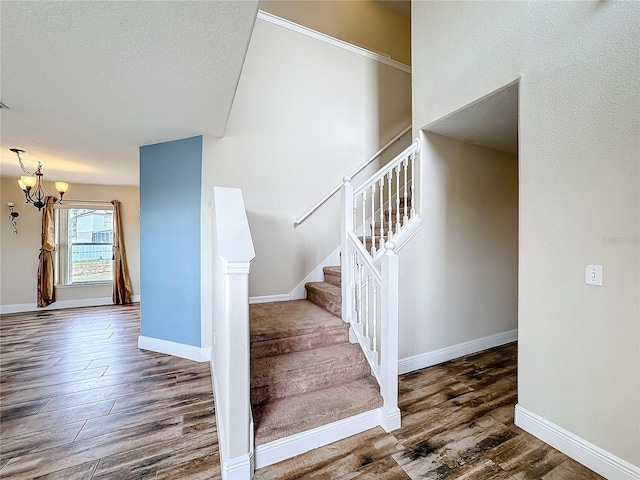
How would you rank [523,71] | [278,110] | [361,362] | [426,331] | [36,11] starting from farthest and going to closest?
[278,110]
[426,331]
[361,362]
[523,71]
[36,11]

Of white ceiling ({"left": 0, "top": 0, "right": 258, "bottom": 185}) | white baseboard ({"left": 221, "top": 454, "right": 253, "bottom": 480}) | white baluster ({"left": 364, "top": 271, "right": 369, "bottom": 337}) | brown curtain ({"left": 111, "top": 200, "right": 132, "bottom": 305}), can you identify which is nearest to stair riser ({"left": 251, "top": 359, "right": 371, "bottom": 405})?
white baluster ({"left": 364, "top": 271, "right": 369, "bottom": 337})

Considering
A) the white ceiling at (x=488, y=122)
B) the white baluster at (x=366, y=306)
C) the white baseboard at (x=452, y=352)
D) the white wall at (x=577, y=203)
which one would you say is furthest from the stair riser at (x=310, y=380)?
the white ceiling at (x=488, y=122)

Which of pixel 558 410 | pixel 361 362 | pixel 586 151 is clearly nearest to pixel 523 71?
pixel 586 151

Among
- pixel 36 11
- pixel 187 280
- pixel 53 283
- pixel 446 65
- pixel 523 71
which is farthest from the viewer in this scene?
pixel 53 283

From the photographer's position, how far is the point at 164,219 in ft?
10.5

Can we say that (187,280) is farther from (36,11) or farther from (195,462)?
(36,11)

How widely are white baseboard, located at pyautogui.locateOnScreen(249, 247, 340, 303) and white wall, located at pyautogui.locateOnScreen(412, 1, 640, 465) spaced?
6.81ft

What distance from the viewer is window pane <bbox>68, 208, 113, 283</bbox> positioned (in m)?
5.66

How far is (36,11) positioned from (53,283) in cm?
573

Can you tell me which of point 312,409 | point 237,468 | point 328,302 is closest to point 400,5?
point 328,302

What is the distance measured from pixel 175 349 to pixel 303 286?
1.60 meters

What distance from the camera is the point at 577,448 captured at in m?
1.66

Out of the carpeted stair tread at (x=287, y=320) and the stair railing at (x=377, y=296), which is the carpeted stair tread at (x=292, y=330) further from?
the stair railing at (x=377, y=296)

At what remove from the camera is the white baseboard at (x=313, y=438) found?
1632 millimetres
